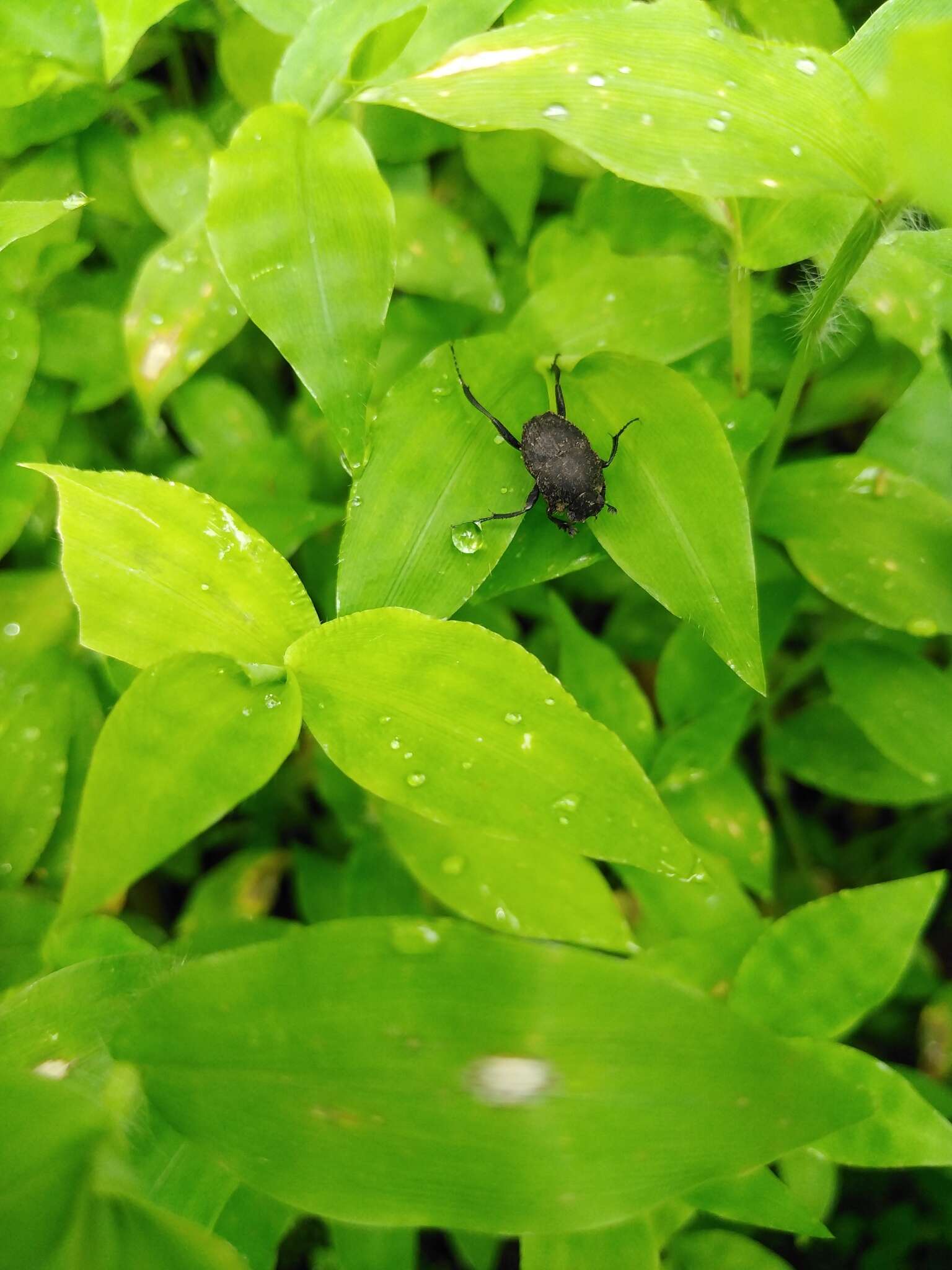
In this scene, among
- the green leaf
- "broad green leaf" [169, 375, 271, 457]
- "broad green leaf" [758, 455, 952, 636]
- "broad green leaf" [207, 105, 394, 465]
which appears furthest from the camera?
"broad green leaf" [169, 375, 271, 457]

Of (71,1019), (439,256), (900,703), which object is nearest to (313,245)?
(439,256)

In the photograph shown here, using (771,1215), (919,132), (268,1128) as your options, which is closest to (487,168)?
(919,132)

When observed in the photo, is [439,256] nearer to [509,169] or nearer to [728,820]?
[509,169]

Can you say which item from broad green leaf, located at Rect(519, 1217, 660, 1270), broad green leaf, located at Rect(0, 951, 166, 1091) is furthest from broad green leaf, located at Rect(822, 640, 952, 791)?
broad green leaf, located at Rect(0, 951, 166, 1091)

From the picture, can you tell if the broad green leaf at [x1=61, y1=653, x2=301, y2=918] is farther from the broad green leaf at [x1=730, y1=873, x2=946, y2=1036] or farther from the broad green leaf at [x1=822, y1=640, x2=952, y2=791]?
the broad green leaf at [x1=822, y1=640, x2=952, y2=791]

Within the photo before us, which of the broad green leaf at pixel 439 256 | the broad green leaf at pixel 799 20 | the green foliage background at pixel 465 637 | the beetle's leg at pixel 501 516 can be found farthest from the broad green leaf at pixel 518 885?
the broad green leaf at pixel 799 20

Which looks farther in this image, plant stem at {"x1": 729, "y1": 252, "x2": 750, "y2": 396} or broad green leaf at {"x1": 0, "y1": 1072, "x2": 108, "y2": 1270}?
plant stem at {"x1": 729, "y1": 252, "x2": 750, "y2": 396}
